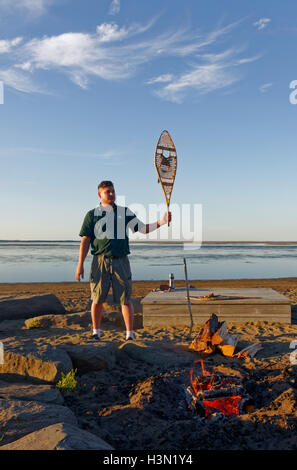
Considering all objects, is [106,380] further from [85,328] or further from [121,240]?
[85,328]

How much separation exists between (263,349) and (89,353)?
2.72 metres

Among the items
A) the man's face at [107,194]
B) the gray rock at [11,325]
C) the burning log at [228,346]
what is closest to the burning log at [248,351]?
the burning log at [228,346]

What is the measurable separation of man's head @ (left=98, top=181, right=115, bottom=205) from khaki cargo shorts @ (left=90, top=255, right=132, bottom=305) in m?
0.93

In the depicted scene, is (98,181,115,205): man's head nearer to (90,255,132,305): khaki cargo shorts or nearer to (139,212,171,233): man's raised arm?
(139,212,171,233): man's raised arm

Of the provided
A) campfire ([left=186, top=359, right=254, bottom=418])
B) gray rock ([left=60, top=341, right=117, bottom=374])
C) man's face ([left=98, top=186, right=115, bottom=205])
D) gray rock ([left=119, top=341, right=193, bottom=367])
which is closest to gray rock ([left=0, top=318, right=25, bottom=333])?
gray rock ([left=60, top=341, right=117, bottom=374])

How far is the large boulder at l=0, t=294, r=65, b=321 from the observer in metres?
8.62

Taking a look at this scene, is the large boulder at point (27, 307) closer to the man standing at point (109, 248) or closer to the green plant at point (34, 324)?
the green plant at point (34, 324)

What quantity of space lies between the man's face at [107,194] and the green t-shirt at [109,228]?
120 mm

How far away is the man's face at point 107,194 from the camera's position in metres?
6.11

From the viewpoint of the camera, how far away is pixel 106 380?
4.57 metres

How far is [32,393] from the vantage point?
→ 373 cm

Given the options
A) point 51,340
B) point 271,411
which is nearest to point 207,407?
point 271,411
